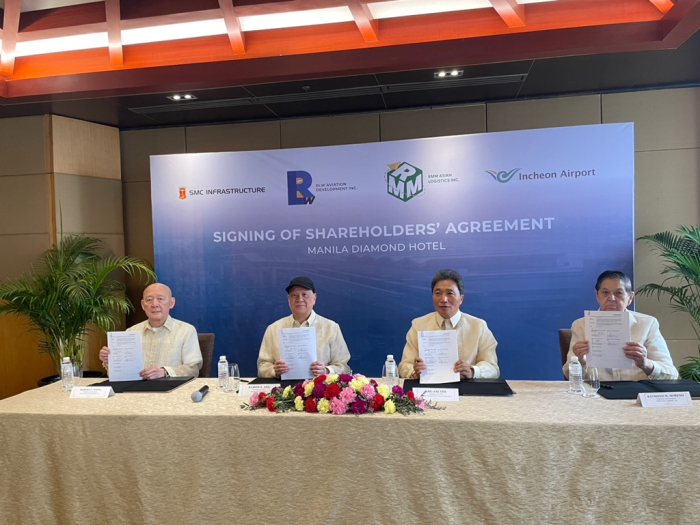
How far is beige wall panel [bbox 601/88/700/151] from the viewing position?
4.46 meters

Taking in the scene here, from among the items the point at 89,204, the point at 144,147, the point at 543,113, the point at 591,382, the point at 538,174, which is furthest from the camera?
the point at 144,147

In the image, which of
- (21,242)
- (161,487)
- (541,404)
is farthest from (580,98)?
(21,242)

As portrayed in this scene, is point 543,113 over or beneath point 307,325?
over

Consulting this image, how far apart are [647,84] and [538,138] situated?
4.22 ft

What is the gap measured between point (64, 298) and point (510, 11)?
4.15 m

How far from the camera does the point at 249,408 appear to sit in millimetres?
2162

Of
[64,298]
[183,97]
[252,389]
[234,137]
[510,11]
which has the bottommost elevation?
[252,389]

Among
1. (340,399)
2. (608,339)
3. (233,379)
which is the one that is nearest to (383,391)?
(340,399)

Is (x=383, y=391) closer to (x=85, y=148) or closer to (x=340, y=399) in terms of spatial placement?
(x=340, y=399)

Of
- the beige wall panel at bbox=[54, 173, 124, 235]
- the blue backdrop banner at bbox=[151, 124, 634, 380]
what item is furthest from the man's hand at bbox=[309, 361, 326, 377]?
the beige wall panel at bbox=[54, 173, 124, 235]

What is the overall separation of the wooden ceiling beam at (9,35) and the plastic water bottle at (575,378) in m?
4.26

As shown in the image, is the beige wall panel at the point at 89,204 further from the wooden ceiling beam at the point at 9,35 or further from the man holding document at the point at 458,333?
the man holding document at the point at 458,333

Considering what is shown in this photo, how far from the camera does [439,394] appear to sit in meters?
2.24

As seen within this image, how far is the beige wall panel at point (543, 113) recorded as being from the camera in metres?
4.61
